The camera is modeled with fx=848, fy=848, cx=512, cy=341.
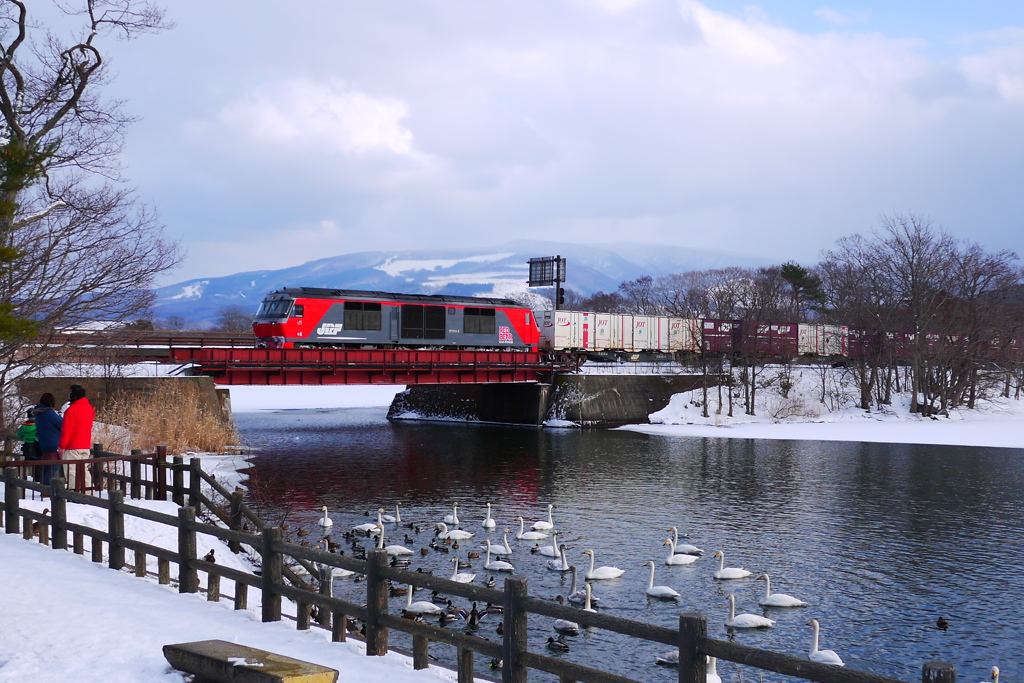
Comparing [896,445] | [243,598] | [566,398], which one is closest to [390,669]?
[243,598]

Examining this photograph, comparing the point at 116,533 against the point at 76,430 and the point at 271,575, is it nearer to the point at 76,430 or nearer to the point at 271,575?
the point at 271,575

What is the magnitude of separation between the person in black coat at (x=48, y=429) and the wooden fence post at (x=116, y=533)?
4.63 meters

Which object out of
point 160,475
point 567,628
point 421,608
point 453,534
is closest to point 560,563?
point 453,534

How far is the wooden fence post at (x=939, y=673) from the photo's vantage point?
A: 4938mm

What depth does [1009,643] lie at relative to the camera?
43.3 feet

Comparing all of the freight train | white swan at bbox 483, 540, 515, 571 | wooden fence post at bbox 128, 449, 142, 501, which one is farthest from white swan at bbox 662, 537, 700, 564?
the freight train

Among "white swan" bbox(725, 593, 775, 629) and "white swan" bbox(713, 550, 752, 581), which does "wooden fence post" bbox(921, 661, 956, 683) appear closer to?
"white swan" bbox(725, 593, 775, 629)

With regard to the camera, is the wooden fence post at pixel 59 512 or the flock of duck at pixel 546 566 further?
the flock of duck at pixel 546 566

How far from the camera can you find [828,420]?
164 feet

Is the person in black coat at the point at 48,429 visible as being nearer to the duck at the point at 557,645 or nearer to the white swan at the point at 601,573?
the duck at the point at 557,645

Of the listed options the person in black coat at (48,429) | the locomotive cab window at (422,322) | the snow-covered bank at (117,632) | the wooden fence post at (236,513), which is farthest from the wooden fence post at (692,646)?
the locomotive cab window at (422,322)

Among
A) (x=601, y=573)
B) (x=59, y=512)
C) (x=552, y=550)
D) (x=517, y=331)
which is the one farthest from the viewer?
(x=517, y=331)

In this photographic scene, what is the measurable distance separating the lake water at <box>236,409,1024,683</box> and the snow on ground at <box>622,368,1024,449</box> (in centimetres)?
328

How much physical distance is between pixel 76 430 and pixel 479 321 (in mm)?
34247
